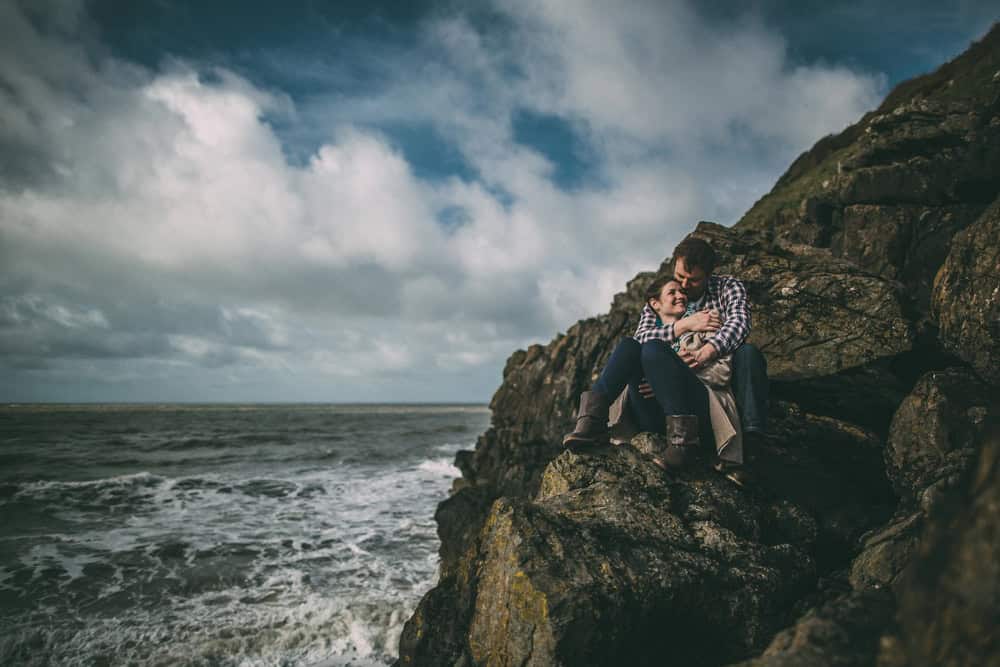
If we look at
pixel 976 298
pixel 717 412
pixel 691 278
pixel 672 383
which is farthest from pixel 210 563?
pixel 976 298

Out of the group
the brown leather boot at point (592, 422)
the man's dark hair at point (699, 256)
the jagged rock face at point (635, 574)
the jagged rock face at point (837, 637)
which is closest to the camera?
the jagged rock face at point (837, 637)

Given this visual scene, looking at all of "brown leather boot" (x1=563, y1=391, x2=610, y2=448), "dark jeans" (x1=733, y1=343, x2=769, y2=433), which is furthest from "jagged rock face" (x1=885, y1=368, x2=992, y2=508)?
"brown leather boot" (x1=563, y1=391, x2=610, y2=448)

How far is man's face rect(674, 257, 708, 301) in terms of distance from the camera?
18.2 ft

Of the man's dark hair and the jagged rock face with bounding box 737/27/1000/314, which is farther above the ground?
the jagged rock face with bounding box 737/27/1000/314

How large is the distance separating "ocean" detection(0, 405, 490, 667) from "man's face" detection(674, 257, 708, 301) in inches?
297

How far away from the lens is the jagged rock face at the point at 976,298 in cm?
506

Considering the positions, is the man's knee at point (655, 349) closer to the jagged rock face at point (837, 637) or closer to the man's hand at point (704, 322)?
the man's hand at point (704, 322)

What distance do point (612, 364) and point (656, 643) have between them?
8.78 ft

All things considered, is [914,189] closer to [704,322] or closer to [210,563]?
[704,322]

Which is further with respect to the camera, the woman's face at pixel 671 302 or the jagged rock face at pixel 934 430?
the woman's face at pixel 671 302

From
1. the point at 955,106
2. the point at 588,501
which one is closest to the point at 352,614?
the point at 588,501

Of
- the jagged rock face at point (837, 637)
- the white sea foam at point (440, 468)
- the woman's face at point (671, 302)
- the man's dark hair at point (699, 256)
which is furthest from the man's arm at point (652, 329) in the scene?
the white sea foam at point (440, 468)

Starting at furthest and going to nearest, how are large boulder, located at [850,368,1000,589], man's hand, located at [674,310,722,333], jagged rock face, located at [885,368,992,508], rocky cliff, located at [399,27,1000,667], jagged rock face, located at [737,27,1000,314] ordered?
jagged rock face, located at [737,27,1000,314]
man's hand, located at [674,310,722,333]
jagged rock face, located at [885,368,992,508]
large boulder, located at [850,368,1000,589]
rocky cliff, located at [399,27,1000,667]

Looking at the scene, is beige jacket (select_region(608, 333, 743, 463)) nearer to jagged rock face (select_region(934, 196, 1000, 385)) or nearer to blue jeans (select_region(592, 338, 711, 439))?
blue jeans (select_region(592, 338, 711, 439))
